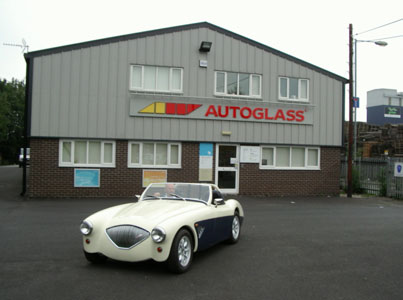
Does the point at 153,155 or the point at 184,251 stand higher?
the point at 153,155

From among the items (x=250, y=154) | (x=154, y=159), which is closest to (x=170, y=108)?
(x=154, y=159)

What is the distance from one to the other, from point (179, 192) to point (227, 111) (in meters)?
9.13

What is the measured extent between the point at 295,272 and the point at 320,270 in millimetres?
420

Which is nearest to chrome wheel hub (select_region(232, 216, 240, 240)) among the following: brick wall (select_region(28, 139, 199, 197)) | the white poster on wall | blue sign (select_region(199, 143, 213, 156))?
brick wall (select_region(28, 139, 199, 197))

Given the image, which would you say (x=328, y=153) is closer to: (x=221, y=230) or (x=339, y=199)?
(x=339, y=199)

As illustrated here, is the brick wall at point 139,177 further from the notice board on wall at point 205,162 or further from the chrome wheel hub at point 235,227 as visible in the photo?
the chrome wheel hub at point 235,227

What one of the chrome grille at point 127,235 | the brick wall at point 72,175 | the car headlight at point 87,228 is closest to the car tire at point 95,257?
the car headlight at point 87,228

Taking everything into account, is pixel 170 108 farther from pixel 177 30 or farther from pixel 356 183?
pixel 356 183

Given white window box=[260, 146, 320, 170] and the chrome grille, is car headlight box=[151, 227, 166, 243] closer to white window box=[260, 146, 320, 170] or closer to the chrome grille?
the chrome grille

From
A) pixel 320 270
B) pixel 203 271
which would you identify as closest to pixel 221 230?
pixel 203 271

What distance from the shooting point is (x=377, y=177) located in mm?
18359

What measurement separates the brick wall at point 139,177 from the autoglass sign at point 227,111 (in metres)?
1.30

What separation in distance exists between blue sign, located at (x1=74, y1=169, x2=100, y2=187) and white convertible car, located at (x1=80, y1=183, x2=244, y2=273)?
8.22 metres

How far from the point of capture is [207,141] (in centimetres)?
1556
